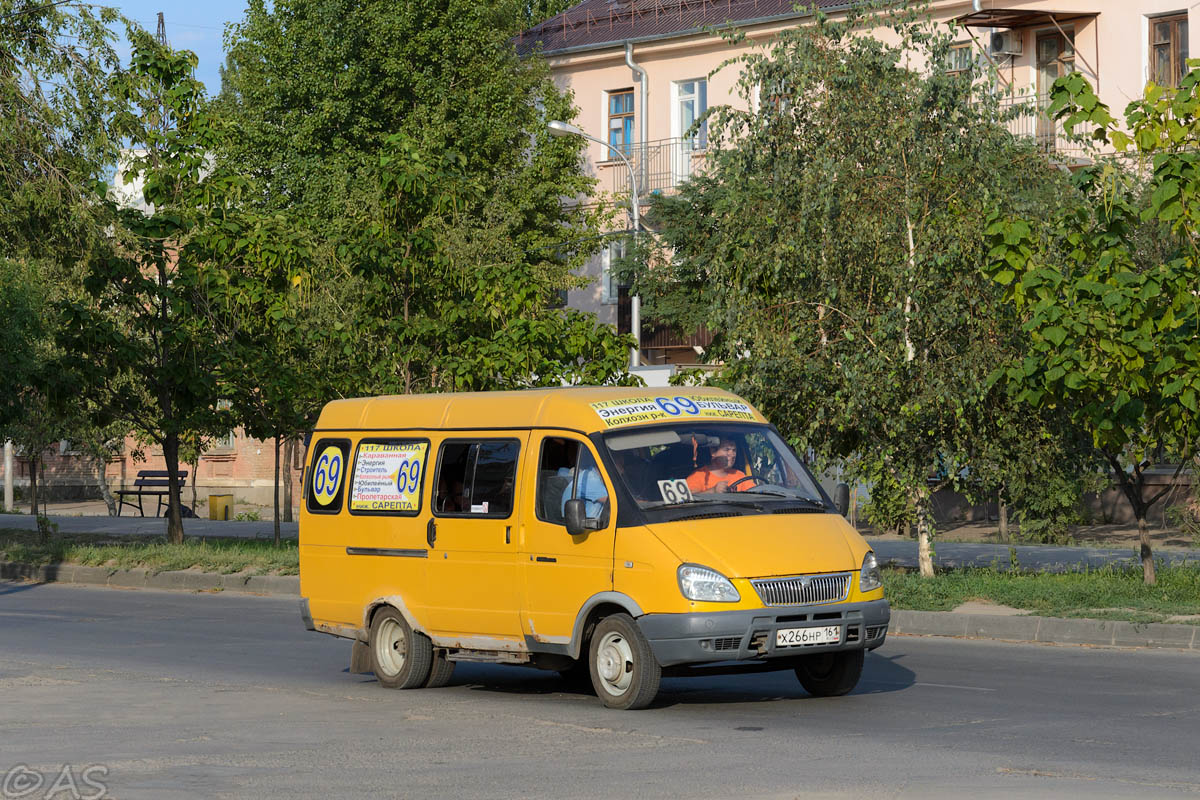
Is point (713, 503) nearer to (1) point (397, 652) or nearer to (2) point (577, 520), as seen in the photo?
(2) point (577, 520)

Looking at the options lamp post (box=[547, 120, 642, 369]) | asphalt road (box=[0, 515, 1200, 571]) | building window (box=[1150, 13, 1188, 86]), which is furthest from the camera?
lamp post (box=[547, 120, 642, 369])

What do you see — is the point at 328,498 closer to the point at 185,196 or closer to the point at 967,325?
the point at 967,325

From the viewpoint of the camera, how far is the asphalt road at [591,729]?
325 inches

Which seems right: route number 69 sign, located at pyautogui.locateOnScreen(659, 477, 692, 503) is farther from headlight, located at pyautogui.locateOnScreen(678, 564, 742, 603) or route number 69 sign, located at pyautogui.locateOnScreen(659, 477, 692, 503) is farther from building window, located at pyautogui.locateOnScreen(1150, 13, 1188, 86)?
building window, located at pyautogui.locateOnScreen(1150, 13, 1188, 86)

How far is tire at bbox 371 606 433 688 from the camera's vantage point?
12250 millimetres

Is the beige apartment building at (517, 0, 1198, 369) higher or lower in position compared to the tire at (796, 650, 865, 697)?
higher

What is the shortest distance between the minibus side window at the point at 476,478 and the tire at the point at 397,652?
3.05 ft

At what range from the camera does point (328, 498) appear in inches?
522

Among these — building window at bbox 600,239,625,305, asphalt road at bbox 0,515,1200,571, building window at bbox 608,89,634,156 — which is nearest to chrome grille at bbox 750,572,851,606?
asphalt road at bbox 0,515,1200,571

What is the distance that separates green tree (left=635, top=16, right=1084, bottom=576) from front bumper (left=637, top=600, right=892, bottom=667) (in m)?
7.85

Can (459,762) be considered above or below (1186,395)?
below

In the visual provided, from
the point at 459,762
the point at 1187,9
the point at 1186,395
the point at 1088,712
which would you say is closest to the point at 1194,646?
the point at 1186,395

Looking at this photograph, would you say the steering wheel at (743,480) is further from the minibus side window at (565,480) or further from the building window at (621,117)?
the building window at (621,117)

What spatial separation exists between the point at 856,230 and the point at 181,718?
33.3ft
